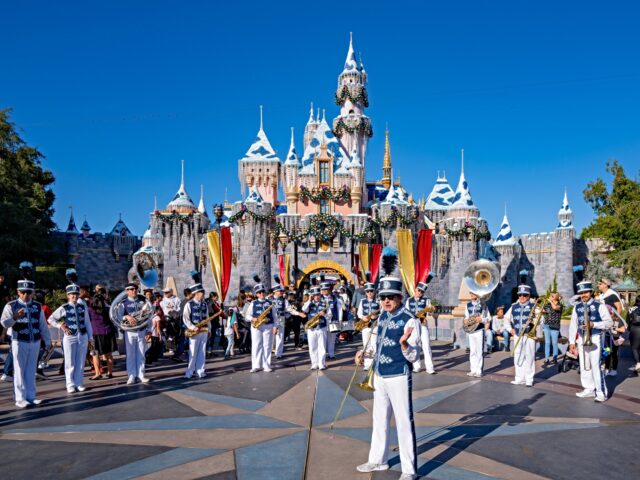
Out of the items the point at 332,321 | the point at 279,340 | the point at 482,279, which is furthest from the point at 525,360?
the point at 279,340

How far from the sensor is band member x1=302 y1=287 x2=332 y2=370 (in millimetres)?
9633

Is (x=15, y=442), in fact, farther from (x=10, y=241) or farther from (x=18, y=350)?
(x=10, y=241)

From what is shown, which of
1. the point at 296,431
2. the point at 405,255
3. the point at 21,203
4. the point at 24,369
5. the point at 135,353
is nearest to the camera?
the point at 296,431

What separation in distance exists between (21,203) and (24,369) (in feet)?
75.6

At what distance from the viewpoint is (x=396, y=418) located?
4.27 m

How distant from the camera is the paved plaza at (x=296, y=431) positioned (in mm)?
4332

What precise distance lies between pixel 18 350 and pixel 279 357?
5830 millimetres

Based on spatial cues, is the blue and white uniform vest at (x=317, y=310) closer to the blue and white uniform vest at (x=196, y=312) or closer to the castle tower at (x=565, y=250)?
the blue and white uniform vest at (x=196, y=312)

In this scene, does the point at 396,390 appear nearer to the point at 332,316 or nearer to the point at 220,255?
the point at 332,316

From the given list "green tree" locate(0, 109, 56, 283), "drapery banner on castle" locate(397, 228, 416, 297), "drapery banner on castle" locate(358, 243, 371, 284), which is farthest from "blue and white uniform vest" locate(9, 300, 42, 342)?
"drapery banner on castle" locate(358, 243, 371, 284)

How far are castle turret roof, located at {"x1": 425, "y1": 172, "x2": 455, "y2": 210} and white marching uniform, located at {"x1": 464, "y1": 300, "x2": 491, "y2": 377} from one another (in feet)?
101

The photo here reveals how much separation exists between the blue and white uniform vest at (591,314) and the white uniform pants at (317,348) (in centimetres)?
477

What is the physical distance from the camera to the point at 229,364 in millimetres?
10406

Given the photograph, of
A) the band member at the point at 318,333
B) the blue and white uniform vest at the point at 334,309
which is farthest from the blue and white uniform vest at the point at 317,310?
the blue and white uniform vest at the point at 334,309
